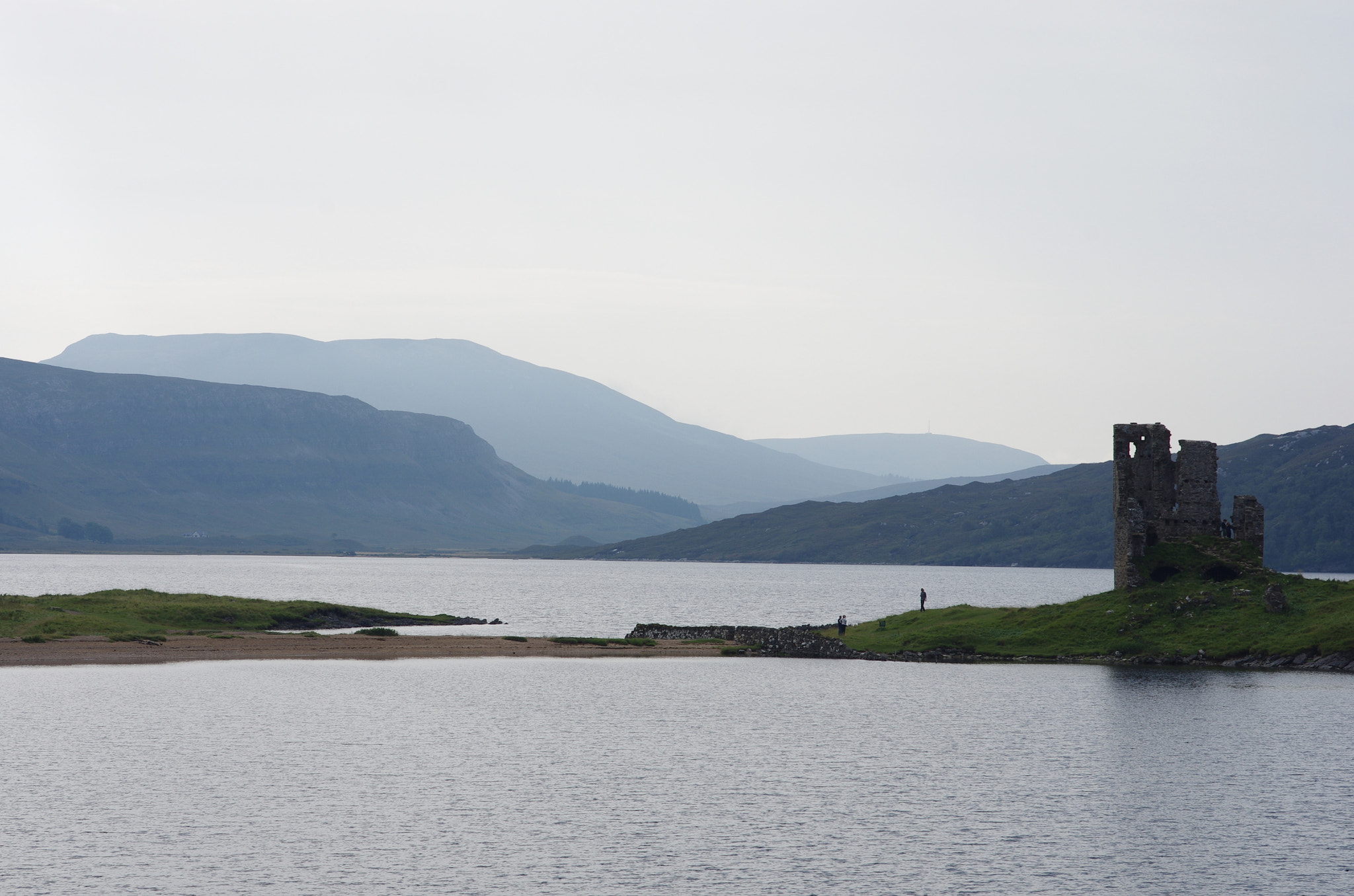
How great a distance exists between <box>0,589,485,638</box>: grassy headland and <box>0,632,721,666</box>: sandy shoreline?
3.92 metres

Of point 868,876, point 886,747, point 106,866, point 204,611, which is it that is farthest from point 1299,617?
point 204,611

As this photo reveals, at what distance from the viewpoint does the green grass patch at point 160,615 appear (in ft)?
335

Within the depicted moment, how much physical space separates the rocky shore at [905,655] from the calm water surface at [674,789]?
19.2 ft

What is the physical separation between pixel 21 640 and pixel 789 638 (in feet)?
209

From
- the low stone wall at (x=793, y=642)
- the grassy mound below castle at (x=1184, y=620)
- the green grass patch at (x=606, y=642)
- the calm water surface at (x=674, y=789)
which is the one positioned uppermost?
Result: the grassy mound below castle at (x=1184, y=620)

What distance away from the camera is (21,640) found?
314ft

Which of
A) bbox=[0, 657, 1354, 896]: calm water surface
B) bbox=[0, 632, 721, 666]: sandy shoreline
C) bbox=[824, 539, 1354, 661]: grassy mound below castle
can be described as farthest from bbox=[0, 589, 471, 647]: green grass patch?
bbox=[824, 539, 1354, 661]: grassy mound below castle

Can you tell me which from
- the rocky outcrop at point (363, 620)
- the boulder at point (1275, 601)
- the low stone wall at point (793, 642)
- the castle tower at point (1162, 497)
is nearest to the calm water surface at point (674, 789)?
the boulder at point (1275, 601)

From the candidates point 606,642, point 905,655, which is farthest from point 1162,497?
point 606,642

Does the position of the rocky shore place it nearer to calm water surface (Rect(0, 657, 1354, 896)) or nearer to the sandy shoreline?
the sandy shoreline

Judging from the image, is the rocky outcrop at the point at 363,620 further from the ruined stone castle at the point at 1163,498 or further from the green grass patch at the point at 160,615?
the ruined stone castle at the point at 1163,498

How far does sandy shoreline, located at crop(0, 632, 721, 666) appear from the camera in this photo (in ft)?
297

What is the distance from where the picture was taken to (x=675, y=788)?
4638cm

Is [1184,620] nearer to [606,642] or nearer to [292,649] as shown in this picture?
[606,642]
